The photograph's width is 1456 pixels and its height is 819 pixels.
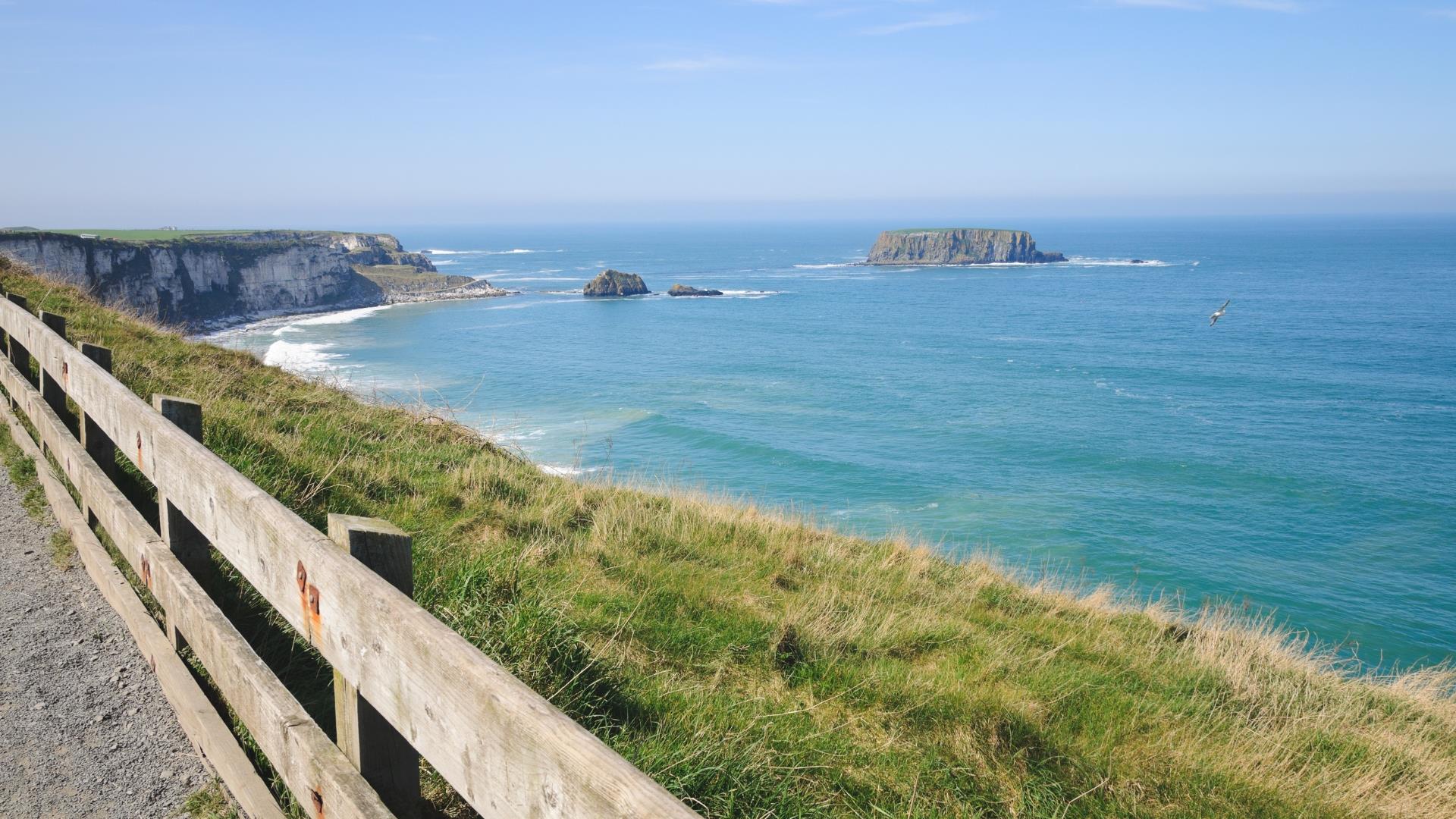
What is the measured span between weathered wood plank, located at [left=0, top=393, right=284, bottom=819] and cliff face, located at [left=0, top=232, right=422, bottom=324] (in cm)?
7186

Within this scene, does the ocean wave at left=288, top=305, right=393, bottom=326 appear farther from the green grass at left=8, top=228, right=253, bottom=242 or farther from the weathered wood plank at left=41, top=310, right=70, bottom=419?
the weathered wood plank at left=41, top=310, right=70, bottom=419

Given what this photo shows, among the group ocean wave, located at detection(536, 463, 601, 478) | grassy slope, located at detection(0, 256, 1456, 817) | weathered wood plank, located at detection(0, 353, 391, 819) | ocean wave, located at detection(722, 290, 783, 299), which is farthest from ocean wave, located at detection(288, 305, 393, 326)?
weathered wood plank, located at detection(0, 353, 391, 819)

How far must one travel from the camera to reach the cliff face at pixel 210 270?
74.7m

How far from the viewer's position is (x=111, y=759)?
11.3 feet

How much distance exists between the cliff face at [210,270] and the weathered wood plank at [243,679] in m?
72.5

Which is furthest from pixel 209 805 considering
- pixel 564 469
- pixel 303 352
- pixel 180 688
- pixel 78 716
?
pixel 303 352

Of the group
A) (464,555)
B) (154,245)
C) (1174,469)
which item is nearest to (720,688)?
Result: (464,555)

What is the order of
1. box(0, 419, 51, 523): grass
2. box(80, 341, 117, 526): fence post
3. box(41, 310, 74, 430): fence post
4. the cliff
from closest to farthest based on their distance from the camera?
A: box(80, 341, 117, 526): fence post, box(0, 419, 51, 523): grass, box(41, 310, 74, 430): fence post, the cliff

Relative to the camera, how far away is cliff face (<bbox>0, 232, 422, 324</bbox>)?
74688 mm

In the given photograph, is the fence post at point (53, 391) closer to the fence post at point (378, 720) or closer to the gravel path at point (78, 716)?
the gravel path at point (78, 716)

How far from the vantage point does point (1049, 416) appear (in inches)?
2072

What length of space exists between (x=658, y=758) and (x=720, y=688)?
1536 millimetres

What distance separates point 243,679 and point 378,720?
A: 83 cm

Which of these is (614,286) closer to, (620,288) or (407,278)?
(620,288)
